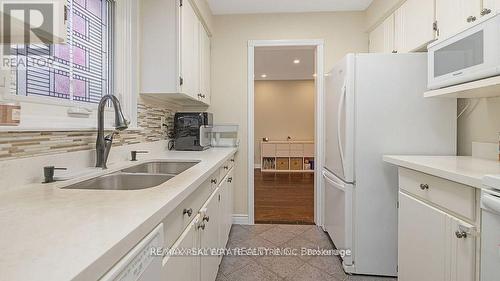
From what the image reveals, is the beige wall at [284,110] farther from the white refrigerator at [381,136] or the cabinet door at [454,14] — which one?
the cabinet door at [454,14]

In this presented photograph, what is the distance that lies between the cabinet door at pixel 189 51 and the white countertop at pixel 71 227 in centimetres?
133

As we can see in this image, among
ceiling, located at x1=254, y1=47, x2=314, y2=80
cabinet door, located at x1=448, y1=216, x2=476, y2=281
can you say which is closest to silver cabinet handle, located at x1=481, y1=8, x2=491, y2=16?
cabinet door, located at x1=448, y1=216, x2=476, y2=281

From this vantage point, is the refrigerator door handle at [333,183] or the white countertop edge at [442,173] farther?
the refrigerator door handle at [333,183]

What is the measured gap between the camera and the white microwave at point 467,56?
1.24 metres

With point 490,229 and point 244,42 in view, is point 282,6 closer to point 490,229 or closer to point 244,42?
point 244,42

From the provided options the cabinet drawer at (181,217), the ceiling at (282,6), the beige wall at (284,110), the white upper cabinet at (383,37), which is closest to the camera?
the cabinet drawer at (181,217)

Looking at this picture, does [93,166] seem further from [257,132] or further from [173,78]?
[257,132]

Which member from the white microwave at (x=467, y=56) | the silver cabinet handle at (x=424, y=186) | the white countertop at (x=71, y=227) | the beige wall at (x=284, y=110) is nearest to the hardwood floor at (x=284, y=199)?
the beige wall at (x=284, y=110)

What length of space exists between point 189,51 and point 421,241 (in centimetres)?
204

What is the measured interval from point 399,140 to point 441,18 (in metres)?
0.83

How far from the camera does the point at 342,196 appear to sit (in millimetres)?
2174

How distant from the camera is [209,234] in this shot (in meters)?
1.55
